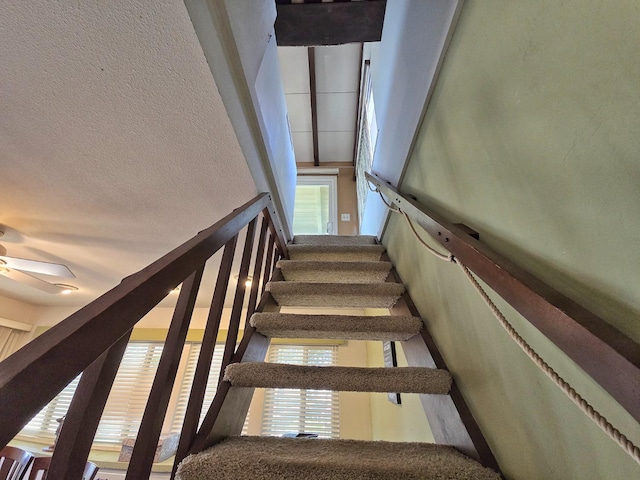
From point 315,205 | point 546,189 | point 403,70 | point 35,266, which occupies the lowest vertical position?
point 546,189

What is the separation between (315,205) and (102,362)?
457 cm

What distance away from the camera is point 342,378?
3.54 feet

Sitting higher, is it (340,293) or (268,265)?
(268,265)

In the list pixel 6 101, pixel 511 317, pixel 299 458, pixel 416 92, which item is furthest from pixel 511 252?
pixel 6 101

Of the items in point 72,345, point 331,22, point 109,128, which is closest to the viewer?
point 72,345

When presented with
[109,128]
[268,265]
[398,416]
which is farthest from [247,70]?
[398,416]

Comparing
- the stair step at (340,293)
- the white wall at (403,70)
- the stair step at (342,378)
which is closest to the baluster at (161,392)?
the stair step at (342,378)

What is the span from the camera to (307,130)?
15.4 feet

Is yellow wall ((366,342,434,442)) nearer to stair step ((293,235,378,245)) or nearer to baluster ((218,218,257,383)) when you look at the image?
stair step ((293,235,378,245))

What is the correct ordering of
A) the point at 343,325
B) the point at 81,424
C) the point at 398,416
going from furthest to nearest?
1. the point at 398,416
2. the point at 343,325
3. the point at 81,424

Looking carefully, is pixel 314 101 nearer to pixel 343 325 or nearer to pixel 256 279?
pixel 256 279

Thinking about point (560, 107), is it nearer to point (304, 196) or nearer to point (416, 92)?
point (416, 92)

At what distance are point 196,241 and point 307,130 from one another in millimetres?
4264

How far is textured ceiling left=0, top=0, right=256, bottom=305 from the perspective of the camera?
821 mm
